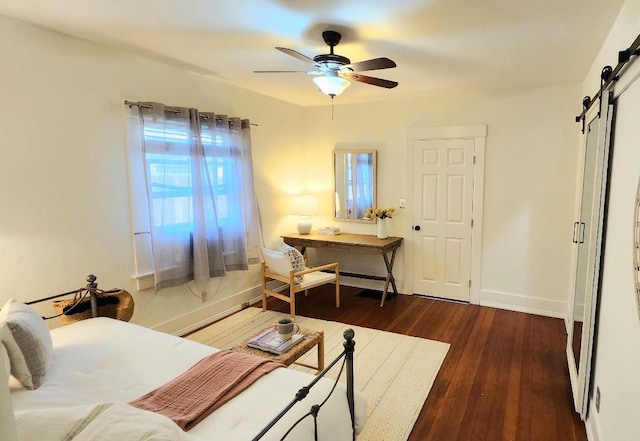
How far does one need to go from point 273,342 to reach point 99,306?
1.35 m

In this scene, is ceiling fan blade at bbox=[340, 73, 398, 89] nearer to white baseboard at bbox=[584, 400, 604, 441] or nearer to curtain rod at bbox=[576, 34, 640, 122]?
curtain rod at bbox=[576, 34, 640, 122]

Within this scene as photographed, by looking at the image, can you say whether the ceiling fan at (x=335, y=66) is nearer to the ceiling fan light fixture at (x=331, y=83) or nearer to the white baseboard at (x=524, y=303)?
the ceiling fan light fixture at (x=331, y=83)

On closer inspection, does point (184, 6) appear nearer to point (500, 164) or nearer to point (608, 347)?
point (608, 347)

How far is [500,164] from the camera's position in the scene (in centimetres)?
422

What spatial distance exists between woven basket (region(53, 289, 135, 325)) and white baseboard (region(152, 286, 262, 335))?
74 cm

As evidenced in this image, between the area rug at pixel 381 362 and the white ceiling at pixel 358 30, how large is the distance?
8.25 feet

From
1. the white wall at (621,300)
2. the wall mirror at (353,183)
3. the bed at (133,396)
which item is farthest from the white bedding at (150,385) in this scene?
the wall mirror at (353,183)

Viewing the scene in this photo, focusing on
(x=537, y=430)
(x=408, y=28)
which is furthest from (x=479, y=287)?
(x=408, y=28)

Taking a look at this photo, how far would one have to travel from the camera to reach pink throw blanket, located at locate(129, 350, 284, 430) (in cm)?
150

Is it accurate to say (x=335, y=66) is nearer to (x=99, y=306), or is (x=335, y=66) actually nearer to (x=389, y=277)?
(x=99, y=306)

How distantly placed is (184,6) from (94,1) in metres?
0.50

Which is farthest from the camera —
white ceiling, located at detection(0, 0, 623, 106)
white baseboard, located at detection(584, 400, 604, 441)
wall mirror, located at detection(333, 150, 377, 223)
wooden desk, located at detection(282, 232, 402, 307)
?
wall mirror, located at detection(333, 150, 377, 223)

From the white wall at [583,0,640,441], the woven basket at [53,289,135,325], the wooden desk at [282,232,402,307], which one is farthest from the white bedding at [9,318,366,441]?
the wooden desk at [282,232,402,307]

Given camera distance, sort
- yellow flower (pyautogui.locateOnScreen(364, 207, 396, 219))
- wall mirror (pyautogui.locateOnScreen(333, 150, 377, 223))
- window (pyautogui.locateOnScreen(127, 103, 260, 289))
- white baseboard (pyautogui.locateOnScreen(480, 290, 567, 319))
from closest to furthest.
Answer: window (pyautogui.locateOnScreen(127, 103, 260, 289)) → white baseboard (pyautogui.locateOnScreen(480, 290, 567, 319)) → yellow flower (pyautogui.locateOnScreen(364, 207, 396, 219)) → wall mirror (pyautogui.locateOnScreen(333, 150, 377, 223))
